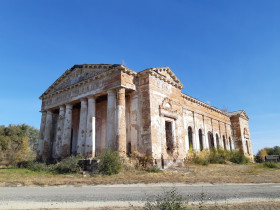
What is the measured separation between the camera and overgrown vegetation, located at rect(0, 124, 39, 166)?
2831 centimetres

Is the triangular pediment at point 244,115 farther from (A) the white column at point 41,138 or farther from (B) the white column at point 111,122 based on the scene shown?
(A) the white column at point 41,138

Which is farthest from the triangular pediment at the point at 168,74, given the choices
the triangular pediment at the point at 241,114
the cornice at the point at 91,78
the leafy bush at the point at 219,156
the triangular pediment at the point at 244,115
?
the triangular pediment at the point at 244,115

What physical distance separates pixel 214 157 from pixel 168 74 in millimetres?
9852

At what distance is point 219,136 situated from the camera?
2773 cm

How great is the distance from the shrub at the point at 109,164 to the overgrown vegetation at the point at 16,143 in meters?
18.8

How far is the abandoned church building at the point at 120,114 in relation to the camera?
1495 cm

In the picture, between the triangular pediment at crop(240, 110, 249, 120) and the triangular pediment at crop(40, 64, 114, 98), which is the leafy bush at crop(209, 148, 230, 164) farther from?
the triangular pediment at crop(40, 64, 114, 98)

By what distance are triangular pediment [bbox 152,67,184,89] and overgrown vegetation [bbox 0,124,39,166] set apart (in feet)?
66.8


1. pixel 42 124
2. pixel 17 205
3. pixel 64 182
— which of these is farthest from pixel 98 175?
pixel 42 124

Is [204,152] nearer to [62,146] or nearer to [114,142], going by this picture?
[114,142]

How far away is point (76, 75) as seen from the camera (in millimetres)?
19797

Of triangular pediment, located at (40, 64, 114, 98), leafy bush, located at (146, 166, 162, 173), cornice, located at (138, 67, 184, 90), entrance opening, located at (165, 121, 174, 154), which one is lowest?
leafy bush, located at (146, 166, 162, 173)

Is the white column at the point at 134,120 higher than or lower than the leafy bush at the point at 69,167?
higher

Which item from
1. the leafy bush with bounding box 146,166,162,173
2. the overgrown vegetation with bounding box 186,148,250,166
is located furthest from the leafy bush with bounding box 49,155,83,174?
the overgrown vegetation with bounding box 186,148,250,166
